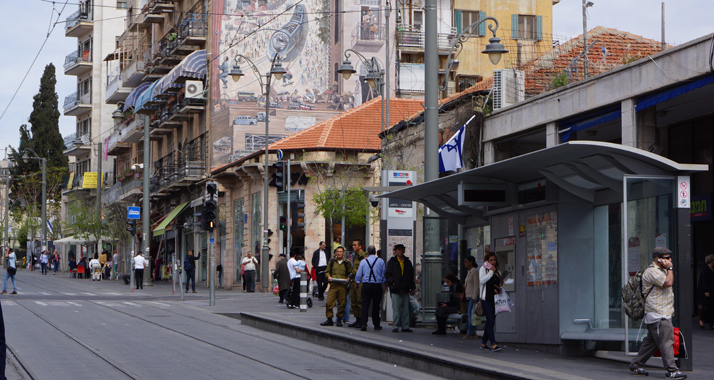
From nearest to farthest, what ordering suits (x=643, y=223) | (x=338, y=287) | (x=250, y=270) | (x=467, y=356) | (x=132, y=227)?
(x=643, y=223) < (x=467, y=356) < (x=338, y=287) < (x=250, y=270) < (x=132, y=227)

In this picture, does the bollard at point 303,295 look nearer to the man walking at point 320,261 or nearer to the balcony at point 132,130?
the man walking at point 320,261

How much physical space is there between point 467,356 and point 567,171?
2.75m

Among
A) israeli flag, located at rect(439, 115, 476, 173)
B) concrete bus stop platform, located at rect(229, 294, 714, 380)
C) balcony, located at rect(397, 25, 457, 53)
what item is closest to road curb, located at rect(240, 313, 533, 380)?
concrete bus stop platform, located at rect(229, 294, 714, 380)

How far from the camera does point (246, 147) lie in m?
44.5

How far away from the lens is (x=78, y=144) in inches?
2987

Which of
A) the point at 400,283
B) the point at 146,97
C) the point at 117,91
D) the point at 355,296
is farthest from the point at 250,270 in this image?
the point at 117,91

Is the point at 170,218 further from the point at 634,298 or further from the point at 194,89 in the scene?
the point at 634,298

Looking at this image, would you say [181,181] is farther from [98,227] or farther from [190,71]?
[98,227]

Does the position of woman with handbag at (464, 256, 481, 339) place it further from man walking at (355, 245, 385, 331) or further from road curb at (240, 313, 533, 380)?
man walking at (355, 245, 385, 331)

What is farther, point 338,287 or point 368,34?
point 368,34

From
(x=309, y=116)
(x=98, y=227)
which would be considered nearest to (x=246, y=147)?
(x=309, y=116)

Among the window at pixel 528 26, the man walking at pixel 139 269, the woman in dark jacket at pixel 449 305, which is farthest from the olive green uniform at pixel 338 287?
the window at pixel 528 26

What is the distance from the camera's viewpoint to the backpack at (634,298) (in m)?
10.7

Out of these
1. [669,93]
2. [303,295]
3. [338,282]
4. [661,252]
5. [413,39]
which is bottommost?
[303,295]
